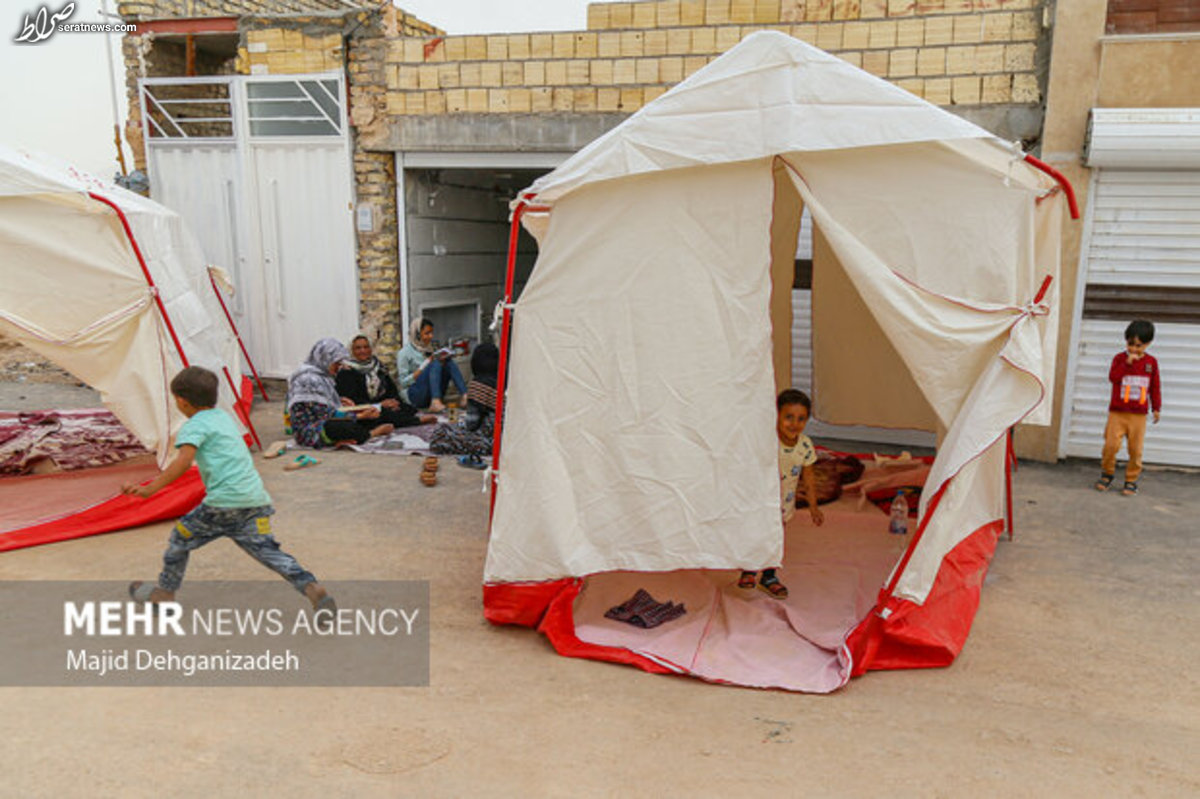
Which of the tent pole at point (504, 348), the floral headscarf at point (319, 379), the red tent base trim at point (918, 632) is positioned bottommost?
the red tent base trim at point (918, 632)

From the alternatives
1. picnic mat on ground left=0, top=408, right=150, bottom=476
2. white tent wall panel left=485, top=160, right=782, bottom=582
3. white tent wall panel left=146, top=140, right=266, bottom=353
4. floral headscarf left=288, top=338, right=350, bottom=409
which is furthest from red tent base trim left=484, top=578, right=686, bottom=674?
white tent wall panel left=146, top=140, right=266, bottom=353

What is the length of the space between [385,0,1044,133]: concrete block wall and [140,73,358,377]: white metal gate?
1032mm

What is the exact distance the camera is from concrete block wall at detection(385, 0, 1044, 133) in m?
6.64

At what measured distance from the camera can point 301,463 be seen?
6832 millimetres

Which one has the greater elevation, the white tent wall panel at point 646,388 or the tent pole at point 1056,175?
the tent pole at point 1056,175

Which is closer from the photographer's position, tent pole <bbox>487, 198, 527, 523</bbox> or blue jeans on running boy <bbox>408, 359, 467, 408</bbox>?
tent pole <bbox>487, 198, 527, 523</bbox>

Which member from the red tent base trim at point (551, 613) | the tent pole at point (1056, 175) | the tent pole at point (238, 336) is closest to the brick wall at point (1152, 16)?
the tent pole at point (1056, 175)

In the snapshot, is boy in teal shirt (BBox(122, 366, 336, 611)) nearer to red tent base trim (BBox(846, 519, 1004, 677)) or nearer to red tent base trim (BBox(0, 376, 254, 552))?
red tent base trim (BBox(0, 376, 254, 552))

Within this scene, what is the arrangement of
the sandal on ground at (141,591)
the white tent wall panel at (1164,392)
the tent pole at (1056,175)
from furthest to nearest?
the white tent wall panel at (1164,392)
the sandal on ground at (141,591)
the tent pole at (1056,175)

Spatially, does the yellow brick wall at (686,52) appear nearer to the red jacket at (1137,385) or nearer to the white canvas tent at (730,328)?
the red jacket at (1137,385)

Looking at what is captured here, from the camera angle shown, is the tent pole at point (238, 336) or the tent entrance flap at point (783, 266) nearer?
the tent entrance flap at point (783, 266)

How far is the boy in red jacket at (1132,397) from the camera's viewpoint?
6.11 m

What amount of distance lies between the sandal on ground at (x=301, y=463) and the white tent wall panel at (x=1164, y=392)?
627cm

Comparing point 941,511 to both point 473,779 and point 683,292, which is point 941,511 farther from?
point 473,779
